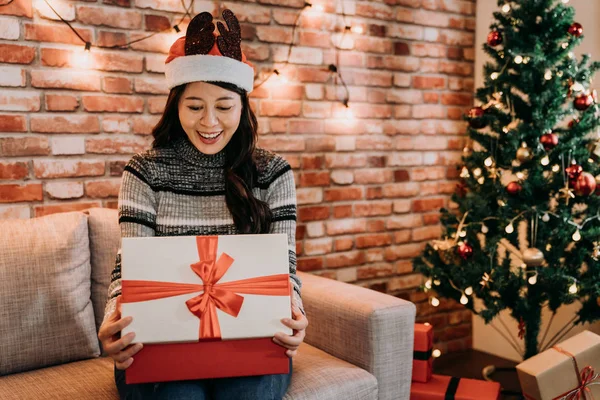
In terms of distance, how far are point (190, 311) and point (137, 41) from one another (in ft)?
4.07

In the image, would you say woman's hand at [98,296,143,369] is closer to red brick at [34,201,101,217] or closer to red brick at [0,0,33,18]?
red brick at [34,201,101,217]

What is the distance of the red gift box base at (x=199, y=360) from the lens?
126 centimetres

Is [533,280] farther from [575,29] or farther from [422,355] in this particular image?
[575,29]

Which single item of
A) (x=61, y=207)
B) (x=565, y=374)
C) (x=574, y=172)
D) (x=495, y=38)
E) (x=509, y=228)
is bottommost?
(x=565, y=374)

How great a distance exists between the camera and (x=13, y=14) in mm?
1879

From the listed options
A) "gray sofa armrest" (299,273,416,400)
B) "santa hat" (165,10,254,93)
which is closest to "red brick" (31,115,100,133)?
"santa hat" (165,10,254,93)

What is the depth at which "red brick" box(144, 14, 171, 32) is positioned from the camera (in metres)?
2.14

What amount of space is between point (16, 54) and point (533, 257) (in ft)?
6.44

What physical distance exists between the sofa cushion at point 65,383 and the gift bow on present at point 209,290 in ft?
1.29

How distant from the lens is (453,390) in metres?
2.10

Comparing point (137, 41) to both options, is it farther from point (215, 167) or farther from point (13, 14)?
point (215, 167)

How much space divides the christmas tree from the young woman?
41.4 inches

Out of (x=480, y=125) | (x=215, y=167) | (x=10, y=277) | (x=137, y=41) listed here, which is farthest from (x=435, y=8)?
(x=10, y=277)

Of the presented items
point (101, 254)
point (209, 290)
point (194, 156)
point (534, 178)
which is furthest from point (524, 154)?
point (101, 254)
